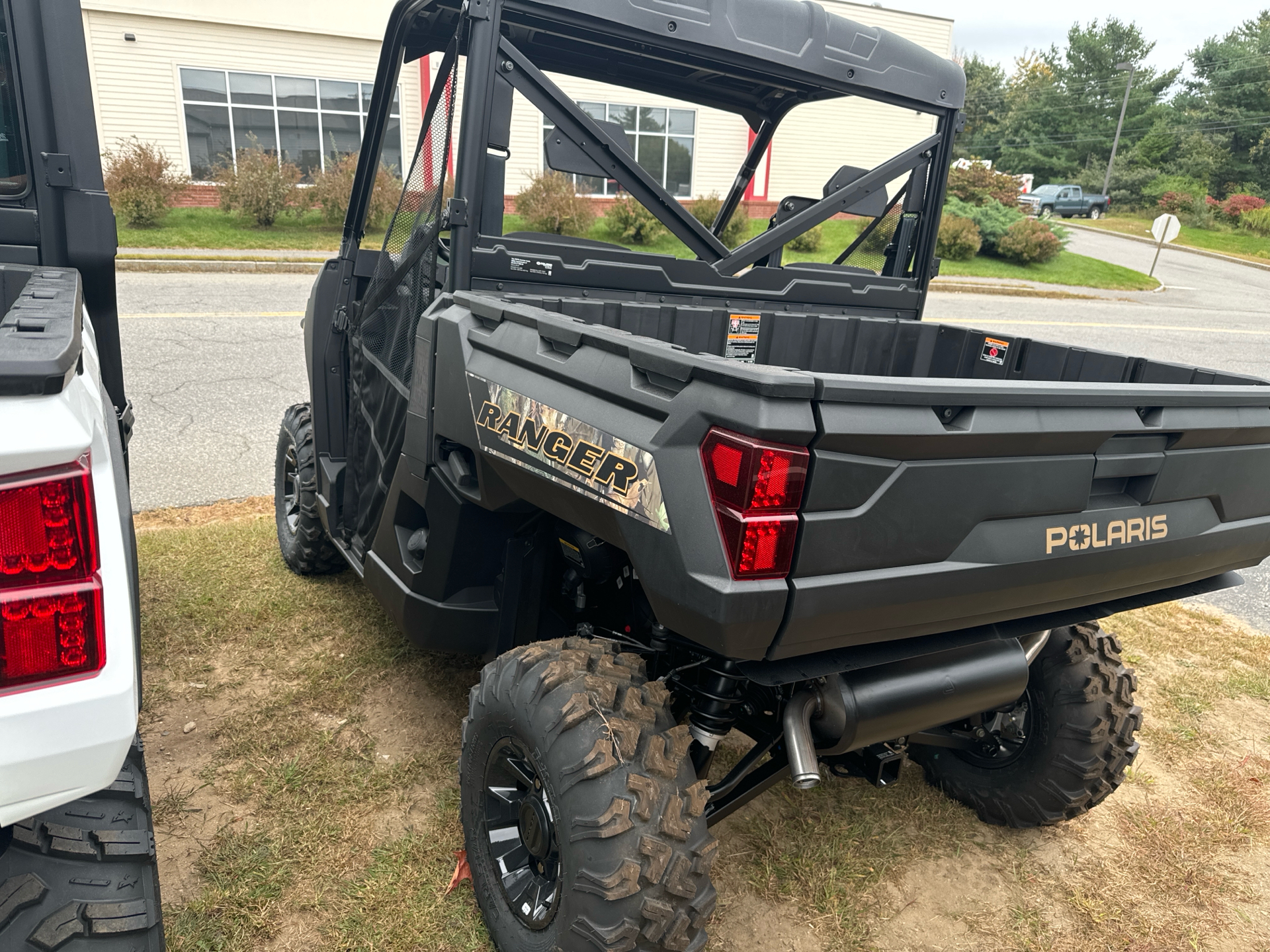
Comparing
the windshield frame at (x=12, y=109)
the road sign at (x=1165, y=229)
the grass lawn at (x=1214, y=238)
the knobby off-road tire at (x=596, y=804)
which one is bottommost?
the knobby off-road tire at (x=596, y=804)

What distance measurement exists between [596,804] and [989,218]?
23.9 metres

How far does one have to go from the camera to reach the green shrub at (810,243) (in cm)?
336

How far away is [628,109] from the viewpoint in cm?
325

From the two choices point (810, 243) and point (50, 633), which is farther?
point (810, 243)

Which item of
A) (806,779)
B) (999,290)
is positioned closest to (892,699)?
(806,779)

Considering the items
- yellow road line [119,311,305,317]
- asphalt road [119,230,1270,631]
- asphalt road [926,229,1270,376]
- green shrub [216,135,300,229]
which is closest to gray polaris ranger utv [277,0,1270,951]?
asphalt road [119,230,1270,631]

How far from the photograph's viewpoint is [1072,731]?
8.80ft

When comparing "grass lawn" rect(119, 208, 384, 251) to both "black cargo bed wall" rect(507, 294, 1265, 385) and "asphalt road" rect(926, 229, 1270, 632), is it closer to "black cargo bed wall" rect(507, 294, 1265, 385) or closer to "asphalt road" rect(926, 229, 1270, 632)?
"asphalt road" rect(926, 229, 1270, 632)

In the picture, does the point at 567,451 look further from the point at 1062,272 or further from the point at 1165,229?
the point at 1062,272

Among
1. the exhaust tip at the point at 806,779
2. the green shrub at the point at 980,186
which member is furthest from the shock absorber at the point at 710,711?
the green shrub at the point at 980,186

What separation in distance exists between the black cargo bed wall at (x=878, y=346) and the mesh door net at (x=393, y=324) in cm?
45

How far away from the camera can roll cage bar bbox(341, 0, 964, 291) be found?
2.42m

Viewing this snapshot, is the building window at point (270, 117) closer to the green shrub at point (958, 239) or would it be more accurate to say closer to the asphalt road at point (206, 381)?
the asphalt road at point (206, 381)

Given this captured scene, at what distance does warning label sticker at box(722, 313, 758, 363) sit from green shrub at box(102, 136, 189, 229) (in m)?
16.3
